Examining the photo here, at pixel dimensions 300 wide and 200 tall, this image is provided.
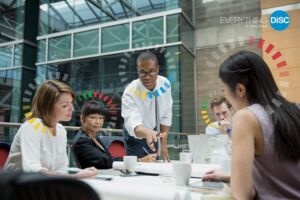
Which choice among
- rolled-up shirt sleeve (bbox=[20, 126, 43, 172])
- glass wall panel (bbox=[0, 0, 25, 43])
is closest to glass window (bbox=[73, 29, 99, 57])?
glass wall panel (bbox=[0, 0, 25, 43])

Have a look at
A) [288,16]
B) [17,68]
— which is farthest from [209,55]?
[17,68]

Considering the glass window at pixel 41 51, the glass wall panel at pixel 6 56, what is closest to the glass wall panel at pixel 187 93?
the glass window at pixel 41 51

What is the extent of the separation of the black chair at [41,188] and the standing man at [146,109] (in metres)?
1.60

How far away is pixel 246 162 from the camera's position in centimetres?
73

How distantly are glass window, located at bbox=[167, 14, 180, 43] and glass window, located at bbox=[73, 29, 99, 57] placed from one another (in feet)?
5.78

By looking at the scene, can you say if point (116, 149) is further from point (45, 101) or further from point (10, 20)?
point (10, 20)

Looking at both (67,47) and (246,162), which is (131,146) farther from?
(67,47)

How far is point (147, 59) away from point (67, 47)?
5548mm

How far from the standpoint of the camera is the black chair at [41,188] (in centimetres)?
25

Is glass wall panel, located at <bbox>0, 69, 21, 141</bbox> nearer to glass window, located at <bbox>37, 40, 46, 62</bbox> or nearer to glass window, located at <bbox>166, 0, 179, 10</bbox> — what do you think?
glass window, located at <bbox>37, 40, 46, 62</bbox>

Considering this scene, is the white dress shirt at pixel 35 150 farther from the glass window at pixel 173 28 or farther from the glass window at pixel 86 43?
the glass window at pixel 86 43

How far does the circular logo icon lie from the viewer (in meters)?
4.67

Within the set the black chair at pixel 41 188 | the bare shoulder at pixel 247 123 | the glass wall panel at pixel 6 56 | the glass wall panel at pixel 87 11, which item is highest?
the glass wall panel at pixel 87 11

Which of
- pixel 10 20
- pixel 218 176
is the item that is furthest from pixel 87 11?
→ pixel 218 176
